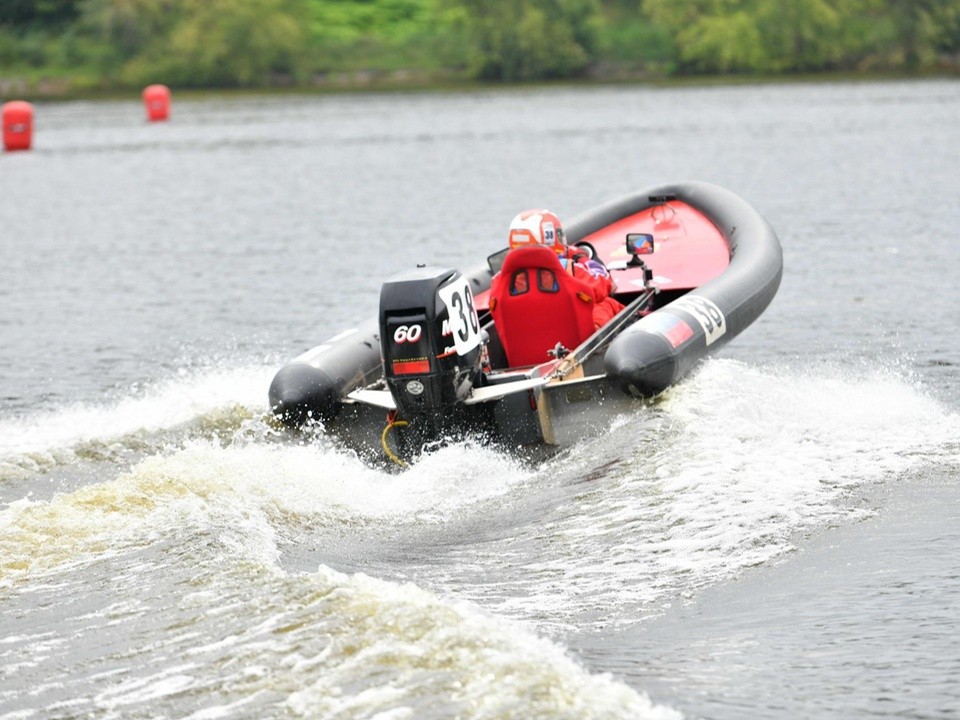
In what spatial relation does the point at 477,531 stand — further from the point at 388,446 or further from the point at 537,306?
the point at 537,306

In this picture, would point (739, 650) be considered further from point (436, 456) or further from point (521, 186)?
point (521, 186)

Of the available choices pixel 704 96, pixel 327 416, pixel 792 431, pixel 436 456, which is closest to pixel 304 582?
pixel 436 456

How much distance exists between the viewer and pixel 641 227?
13961 millimetres

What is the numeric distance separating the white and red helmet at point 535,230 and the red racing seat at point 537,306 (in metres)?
0.39

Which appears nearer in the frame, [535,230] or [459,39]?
[535,230]

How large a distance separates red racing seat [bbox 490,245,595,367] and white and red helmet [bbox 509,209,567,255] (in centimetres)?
39

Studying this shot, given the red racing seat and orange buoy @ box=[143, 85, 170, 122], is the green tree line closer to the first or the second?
orange buoy @ box=[143, 85, 170, 122]

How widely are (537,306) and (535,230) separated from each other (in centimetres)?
63

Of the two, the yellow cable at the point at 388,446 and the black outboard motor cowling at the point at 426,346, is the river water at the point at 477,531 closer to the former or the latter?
the yellow cable at the point at 388,446

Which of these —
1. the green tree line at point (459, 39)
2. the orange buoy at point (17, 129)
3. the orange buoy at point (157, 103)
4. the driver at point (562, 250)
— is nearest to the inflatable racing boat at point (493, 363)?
the driver at point (562, 250)

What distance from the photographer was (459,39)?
6681cm

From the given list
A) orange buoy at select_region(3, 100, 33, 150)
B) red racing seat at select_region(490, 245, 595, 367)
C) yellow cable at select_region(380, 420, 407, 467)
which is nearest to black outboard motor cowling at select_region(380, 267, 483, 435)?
yellow cable at select_region(380, 420, 407, 467)

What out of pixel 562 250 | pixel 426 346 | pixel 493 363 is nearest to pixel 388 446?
pixel 426 346

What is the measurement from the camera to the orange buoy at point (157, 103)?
47875mm
